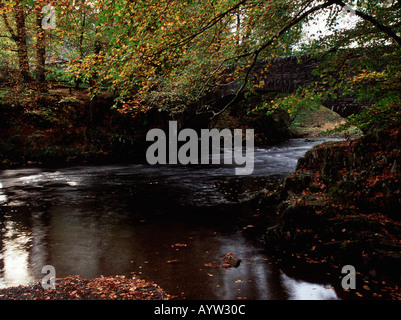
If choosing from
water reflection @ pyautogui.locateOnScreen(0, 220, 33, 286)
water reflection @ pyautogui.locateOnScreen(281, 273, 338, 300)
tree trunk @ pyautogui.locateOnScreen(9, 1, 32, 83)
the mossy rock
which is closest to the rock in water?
water reflection @ pyautogui.locateOnScreen(281, 273, 338, 300)

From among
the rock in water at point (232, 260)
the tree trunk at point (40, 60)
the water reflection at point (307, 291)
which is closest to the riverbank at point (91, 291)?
the rock in water at point (232, 260)

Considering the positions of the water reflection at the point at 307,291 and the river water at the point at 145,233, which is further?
the river water at the point at 145,233

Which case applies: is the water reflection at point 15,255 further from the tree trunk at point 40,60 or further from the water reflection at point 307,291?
the tree trunk at point 40,60

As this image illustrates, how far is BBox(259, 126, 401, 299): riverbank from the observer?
4.36 m

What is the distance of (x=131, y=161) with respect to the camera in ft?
54.6

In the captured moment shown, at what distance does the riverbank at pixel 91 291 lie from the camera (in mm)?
3570

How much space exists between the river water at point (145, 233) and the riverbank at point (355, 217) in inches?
25.6

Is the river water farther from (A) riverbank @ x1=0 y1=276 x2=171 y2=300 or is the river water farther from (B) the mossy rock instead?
(B) the mossy rock

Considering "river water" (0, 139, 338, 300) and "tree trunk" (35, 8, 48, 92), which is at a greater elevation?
"tree trunk" (35, 8, 48, 92)

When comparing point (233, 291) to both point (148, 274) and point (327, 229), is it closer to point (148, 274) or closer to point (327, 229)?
point (148, 274)

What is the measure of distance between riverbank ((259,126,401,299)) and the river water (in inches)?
25.6

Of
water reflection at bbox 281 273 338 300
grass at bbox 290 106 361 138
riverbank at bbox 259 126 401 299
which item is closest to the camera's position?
water reflection at bbox 281 273 338 300

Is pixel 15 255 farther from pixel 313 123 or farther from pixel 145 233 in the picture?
pixel 313 123
